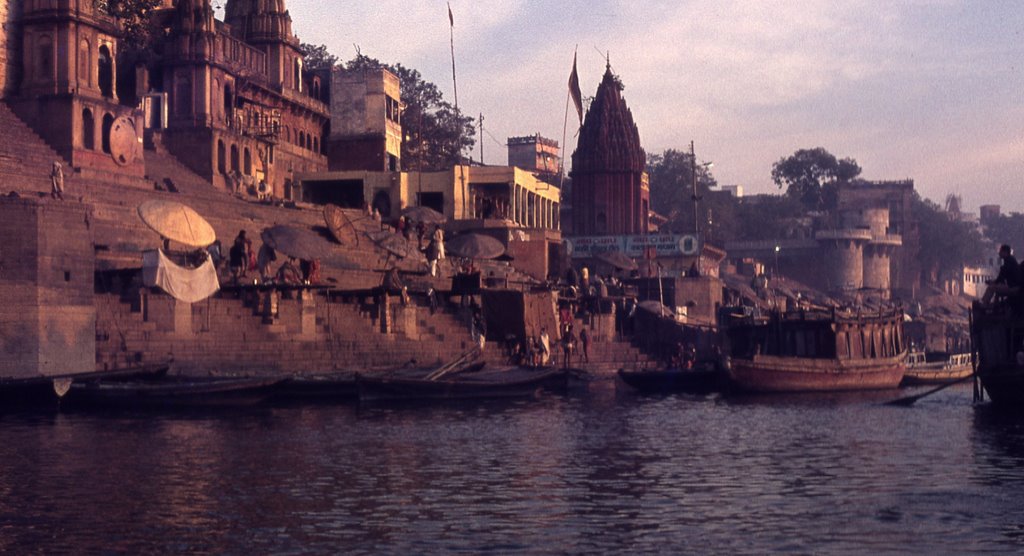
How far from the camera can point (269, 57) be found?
58.3 metres

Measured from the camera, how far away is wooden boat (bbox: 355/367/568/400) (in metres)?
33.7

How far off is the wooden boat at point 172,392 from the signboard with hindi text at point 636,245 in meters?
35.2

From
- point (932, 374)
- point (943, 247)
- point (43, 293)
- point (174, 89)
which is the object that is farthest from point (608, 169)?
point (943, 247)

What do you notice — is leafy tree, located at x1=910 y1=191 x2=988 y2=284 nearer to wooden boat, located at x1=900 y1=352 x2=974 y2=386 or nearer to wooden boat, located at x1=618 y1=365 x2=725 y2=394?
wooden boat, located at x1=900 y1=352 x2=974 y2=386

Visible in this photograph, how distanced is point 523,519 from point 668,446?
9119mm

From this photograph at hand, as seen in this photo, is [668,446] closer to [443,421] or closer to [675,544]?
[443,421]

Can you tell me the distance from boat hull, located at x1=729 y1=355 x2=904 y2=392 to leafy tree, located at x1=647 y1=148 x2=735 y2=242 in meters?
55.6

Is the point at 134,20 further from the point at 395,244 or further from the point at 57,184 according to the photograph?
the point at 57,184

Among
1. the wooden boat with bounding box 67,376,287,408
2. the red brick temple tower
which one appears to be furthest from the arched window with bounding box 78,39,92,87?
the red brick temple tower

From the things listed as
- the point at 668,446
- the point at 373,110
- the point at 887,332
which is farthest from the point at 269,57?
the point at 668,446

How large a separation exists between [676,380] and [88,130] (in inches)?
729

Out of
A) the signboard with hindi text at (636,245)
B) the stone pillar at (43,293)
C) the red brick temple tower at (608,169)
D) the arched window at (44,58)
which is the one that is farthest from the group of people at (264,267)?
the red brick temple tower at (608,169)

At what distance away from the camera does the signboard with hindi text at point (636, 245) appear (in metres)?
66.4

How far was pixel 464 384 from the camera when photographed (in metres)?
35.0
